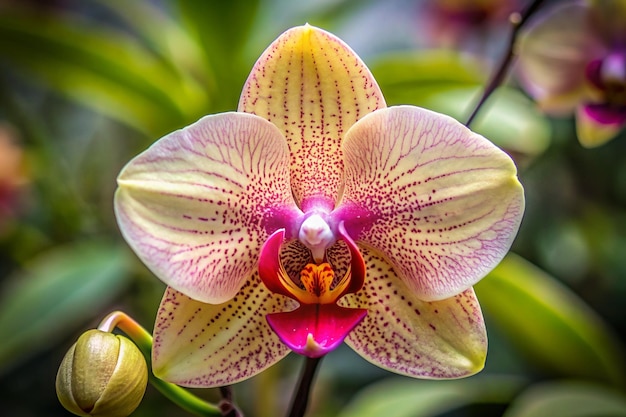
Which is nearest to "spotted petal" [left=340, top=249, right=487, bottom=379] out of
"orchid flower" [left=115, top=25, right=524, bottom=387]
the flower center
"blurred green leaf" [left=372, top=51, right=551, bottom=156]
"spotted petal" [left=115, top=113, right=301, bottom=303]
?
"orchid flower" [left=115, top=25, right=524, bottom=387]

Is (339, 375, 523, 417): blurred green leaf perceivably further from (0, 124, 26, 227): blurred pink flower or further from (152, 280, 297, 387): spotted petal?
(0, 124, 26, 227): blurred pink flower

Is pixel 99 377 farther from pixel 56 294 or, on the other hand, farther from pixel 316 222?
pixel 56 294

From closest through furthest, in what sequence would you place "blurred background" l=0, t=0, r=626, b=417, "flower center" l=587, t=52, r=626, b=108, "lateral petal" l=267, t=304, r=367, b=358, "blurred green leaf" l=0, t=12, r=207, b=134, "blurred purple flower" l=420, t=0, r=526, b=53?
"lateral petal" l=267, t=304, r=367, b=358 → "flower center" l=587, t=52, r=626, b=108 → "blurred background" l=0, t=0, r=626, b=417 → "blurred green leaf" l=0, t=12, r=207, b=134 → "blurred purple flower" l=420, t=0, r=526, b=53

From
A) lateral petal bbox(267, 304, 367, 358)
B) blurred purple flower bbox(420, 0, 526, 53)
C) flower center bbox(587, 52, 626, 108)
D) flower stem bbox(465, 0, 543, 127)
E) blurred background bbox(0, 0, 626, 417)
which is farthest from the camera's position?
blurred purple flower bbox(420, 0, 526, 53)

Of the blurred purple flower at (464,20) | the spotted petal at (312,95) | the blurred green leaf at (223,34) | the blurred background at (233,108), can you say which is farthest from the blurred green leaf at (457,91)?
the spotted petal at (312,95)

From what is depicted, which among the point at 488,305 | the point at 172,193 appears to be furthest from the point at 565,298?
the point at 172,193

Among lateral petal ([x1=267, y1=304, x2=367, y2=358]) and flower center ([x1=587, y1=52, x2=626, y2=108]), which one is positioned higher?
flower center ([x1=587, y1=52, x2=626, y2=108])

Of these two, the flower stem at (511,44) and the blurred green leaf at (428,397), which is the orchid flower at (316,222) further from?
the blurred green leaf at (428,397)
